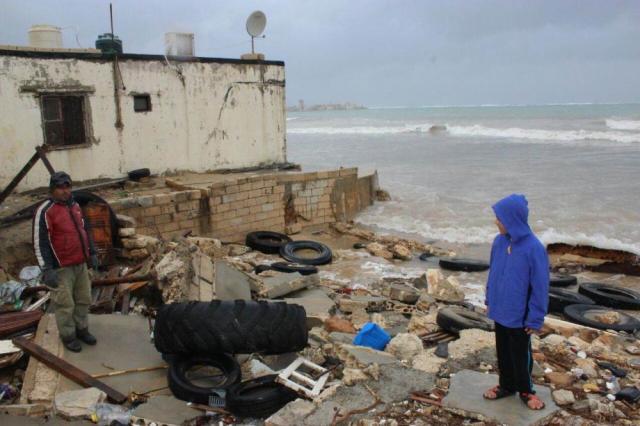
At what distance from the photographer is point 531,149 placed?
3769cm

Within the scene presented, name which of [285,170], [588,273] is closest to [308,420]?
[588,273]

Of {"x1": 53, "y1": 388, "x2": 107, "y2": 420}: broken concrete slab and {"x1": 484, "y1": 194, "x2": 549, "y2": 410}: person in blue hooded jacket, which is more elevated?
{"x1": 484, "y1": 194, "x2": 549, "y2": 410}: person in blue hooded jacket

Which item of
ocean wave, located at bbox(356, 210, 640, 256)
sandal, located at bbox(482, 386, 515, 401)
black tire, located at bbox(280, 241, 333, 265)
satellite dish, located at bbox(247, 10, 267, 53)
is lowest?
ocean wave, located at bbox(356, 210, 640, 256)

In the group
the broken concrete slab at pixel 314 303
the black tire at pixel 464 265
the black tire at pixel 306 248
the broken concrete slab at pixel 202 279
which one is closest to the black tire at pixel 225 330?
the broken concrete slab at pixel 314 303

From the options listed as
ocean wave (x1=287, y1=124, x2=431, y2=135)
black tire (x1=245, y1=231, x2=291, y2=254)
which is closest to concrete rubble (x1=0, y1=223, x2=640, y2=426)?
black tire (x1=245, y1=231, x2=291, y2=254)

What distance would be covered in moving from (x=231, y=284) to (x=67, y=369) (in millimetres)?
2850

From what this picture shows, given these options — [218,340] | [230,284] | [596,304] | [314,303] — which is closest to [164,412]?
[218,340]

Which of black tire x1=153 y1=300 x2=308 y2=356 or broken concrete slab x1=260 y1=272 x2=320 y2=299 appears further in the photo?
broken concrete slab x1=260 y1=272 x2=320 y2=299

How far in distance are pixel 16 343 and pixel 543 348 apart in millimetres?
5298

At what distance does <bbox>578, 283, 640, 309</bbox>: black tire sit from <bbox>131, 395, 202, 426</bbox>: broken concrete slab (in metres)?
7.81

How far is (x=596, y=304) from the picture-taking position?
31.6 ft

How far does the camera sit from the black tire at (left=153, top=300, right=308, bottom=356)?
5.06 metres

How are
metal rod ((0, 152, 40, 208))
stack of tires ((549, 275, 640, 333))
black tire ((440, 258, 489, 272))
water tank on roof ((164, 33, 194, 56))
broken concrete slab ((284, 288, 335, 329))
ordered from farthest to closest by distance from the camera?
1. water tank on roof ((164, 33, 194, 56))
2. black tire ((440, 258, 489, 272))
3. metal rod ((0, 152, 40, 208))
4. stack of tires ((549, 275, 640, 333))
5. broken concrete slab ((284, 288, 335, 329))

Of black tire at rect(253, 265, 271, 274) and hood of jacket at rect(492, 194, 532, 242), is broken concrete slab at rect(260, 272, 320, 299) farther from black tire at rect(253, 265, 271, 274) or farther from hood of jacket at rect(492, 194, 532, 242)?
hood of jacket at rect(492, 194, 532, 242)
